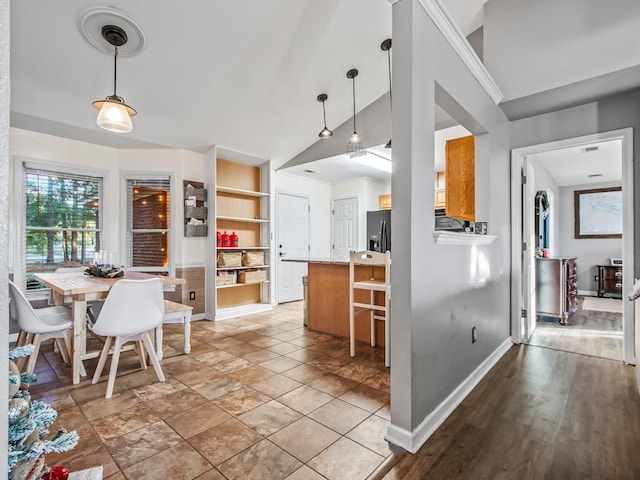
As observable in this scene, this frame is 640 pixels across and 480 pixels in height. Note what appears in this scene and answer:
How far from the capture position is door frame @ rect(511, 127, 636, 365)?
2826mm

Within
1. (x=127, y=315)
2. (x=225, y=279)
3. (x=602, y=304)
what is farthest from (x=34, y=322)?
(x=602, y=304)

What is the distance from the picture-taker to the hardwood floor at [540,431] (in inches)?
60.2

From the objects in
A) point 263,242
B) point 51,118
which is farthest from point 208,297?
point 51,118

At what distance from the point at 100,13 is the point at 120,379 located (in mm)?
2825

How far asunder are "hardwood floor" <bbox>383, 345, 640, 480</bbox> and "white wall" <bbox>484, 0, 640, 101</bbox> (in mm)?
2461

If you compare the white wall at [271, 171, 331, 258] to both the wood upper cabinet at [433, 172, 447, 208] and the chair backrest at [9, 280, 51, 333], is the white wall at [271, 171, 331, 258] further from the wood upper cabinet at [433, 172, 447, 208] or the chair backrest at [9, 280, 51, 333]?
the chair backrest at [9, 280, 51, 333]

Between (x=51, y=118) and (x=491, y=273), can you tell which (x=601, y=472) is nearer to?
(x=491, y=273)

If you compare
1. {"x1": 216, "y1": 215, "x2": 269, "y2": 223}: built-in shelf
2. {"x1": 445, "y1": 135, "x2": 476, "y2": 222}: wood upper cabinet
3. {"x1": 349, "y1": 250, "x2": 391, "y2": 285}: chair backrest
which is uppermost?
{"x1": 445, "y1": 135, "x2": 476, "y2": 222}: wood upper cabinet

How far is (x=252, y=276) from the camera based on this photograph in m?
4.91

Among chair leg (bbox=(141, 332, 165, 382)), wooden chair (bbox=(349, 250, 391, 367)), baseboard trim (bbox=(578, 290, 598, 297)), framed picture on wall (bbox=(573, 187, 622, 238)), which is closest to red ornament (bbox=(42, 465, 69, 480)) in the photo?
chair leg (bbox=(141, 332, 165, 382))

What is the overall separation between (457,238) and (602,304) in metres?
5.51

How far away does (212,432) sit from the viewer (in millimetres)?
1836

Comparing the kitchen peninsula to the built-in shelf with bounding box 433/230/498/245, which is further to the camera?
the kitchen peninsula

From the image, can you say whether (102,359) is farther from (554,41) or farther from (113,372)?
(554,41)
